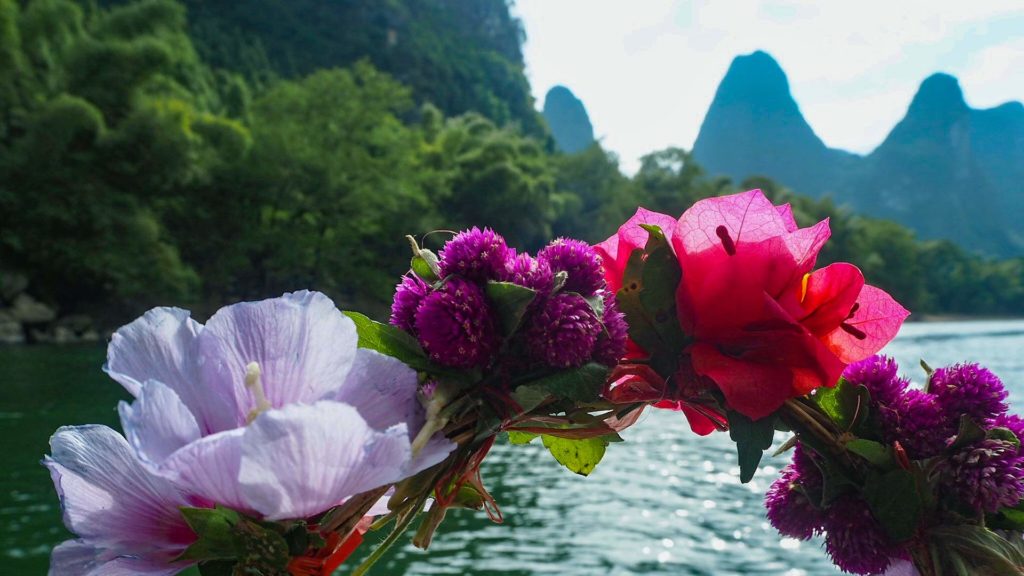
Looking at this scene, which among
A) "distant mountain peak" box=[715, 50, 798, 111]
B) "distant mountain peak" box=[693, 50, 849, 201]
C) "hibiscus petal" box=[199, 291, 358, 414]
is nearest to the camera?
"hibiscus petal" box=[199, 291, 358, 414]

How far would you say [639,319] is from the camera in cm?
77

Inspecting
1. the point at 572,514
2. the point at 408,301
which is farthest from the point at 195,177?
the point at 408,301

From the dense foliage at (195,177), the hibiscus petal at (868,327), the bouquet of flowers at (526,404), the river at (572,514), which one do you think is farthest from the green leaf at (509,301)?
the dense foliage at (195,177)

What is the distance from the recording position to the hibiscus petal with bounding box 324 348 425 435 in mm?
583

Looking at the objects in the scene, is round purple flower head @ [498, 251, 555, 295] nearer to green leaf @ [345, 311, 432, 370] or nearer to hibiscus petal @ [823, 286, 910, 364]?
green leaf @ [345, 311, 432, 370]

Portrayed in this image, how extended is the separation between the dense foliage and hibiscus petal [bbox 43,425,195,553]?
17.7m

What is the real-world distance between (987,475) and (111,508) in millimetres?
785

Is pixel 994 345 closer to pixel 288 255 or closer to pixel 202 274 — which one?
pixel 288 255

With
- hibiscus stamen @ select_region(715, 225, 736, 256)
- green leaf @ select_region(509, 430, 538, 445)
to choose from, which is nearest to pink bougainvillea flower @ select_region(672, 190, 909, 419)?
hibiscus stamen @ select_region(715, 225, 736, 256)

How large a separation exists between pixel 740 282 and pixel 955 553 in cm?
34

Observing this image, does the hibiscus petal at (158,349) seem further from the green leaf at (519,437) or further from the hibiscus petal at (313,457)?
the green leaf at (519,437)

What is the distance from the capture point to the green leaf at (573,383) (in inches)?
25.3

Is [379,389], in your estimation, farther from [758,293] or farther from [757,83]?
[757,83]

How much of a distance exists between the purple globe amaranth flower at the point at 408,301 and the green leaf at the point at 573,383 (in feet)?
0.40
